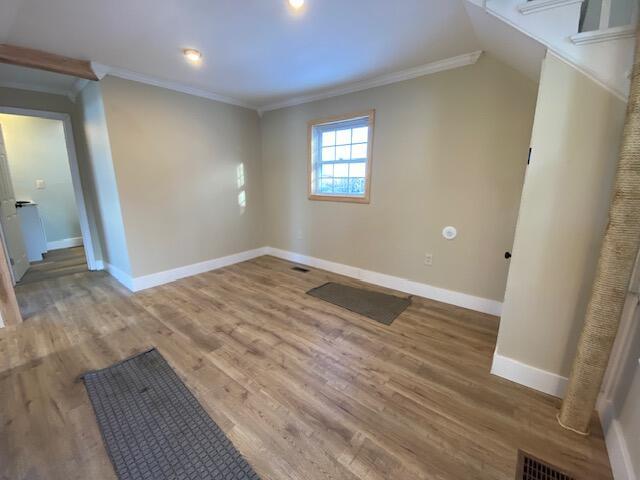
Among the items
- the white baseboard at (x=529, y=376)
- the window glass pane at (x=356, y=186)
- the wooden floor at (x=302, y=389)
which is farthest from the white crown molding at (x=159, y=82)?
the white baseboard at (x=529, y=376)

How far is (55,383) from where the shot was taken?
5.46 feet

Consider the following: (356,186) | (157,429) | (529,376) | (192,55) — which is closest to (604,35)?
(529,376)

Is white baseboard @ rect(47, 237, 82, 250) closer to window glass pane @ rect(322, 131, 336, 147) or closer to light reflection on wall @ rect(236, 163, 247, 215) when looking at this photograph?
light reflection on wall @ rect(236, 163, 247, 215)

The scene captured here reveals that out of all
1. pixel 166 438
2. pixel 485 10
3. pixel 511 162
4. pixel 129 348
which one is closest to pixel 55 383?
pixel 129 348

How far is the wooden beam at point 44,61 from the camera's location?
212 centimetres

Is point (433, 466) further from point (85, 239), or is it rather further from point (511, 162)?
point (85, 239)

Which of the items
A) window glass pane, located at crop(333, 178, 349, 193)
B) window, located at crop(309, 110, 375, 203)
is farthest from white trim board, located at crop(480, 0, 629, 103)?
window glass pane, located at crop(333, 178, 349, 193)

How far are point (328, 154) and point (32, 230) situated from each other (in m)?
4.91

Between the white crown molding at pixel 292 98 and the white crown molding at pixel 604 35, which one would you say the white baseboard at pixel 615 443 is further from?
the white crown molding at pixel 292 98

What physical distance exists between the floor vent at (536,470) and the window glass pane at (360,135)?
116 inches

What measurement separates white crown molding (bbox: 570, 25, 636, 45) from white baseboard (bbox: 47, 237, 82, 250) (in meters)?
7.06

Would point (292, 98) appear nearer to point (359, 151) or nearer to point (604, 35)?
point (359, 151)

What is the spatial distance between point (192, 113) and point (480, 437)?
4.04 m

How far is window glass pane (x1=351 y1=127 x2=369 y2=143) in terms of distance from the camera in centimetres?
314
